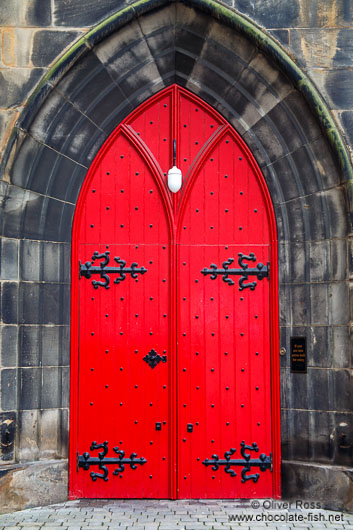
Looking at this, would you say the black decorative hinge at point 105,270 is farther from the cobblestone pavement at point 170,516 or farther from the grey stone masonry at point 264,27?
the cobblestone pavement at point 170,516

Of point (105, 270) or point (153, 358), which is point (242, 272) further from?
point (105, 270)

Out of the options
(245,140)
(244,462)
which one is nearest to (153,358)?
(244,462)

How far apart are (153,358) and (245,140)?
2.16 metres

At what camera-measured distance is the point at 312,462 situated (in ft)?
18.0

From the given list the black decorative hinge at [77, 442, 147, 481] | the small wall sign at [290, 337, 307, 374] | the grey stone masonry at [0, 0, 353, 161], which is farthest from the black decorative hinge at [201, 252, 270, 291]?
the black decorative hinge at [77, 442, 147, 481]

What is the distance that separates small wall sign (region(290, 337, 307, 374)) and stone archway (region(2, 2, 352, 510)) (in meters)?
0.06

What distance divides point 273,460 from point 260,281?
5.23ft

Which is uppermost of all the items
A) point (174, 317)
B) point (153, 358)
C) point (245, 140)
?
point (245, 140)

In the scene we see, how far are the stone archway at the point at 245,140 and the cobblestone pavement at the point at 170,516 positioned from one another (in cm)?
43

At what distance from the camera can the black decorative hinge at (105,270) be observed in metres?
5.80

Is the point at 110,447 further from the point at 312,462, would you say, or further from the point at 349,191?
the point at 349,191

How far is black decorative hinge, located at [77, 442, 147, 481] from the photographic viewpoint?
5.67 metres

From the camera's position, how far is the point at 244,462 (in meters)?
5.68

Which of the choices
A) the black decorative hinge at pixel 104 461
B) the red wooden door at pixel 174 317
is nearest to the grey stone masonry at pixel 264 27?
the red wooden door at pixel 174 317
